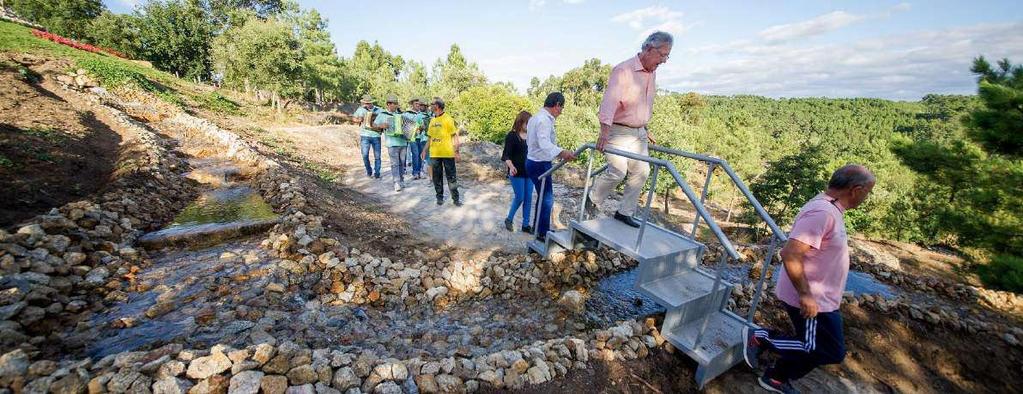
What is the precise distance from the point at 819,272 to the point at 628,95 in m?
2.21

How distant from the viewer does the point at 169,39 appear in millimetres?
35594

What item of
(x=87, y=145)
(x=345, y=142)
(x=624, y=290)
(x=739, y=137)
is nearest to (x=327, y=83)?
(x=345, y=142)

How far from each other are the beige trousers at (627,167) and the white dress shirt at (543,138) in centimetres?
65

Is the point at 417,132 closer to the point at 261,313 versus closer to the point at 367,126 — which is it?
the point at 367,126

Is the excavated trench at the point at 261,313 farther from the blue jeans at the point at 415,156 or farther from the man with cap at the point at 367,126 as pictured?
the blue jeans at the point at 415,156

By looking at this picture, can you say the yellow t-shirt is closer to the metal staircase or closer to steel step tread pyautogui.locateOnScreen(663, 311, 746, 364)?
the metal staircase

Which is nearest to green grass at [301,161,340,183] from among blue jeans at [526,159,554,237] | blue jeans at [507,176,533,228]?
blue jeans at [507,176,533,228]

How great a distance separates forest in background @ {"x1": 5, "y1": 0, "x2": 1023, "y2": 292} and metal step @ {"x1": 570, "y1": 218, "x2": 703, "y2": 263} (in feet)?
23.1

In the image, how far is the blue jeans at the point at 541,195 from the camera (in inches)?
203

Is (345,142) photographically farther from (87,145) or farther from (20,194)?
(20,194)

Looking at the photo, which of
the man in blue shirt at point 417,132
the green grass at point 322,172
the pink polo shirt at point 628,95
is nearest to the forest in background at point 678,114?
the pink polo shirt at point 628,95

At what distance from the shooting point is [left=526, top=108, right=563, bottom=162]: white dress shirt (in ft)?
15.2

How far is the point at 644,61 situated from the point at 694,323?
2.61 meters

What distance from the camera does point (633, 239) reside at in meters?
3.95
